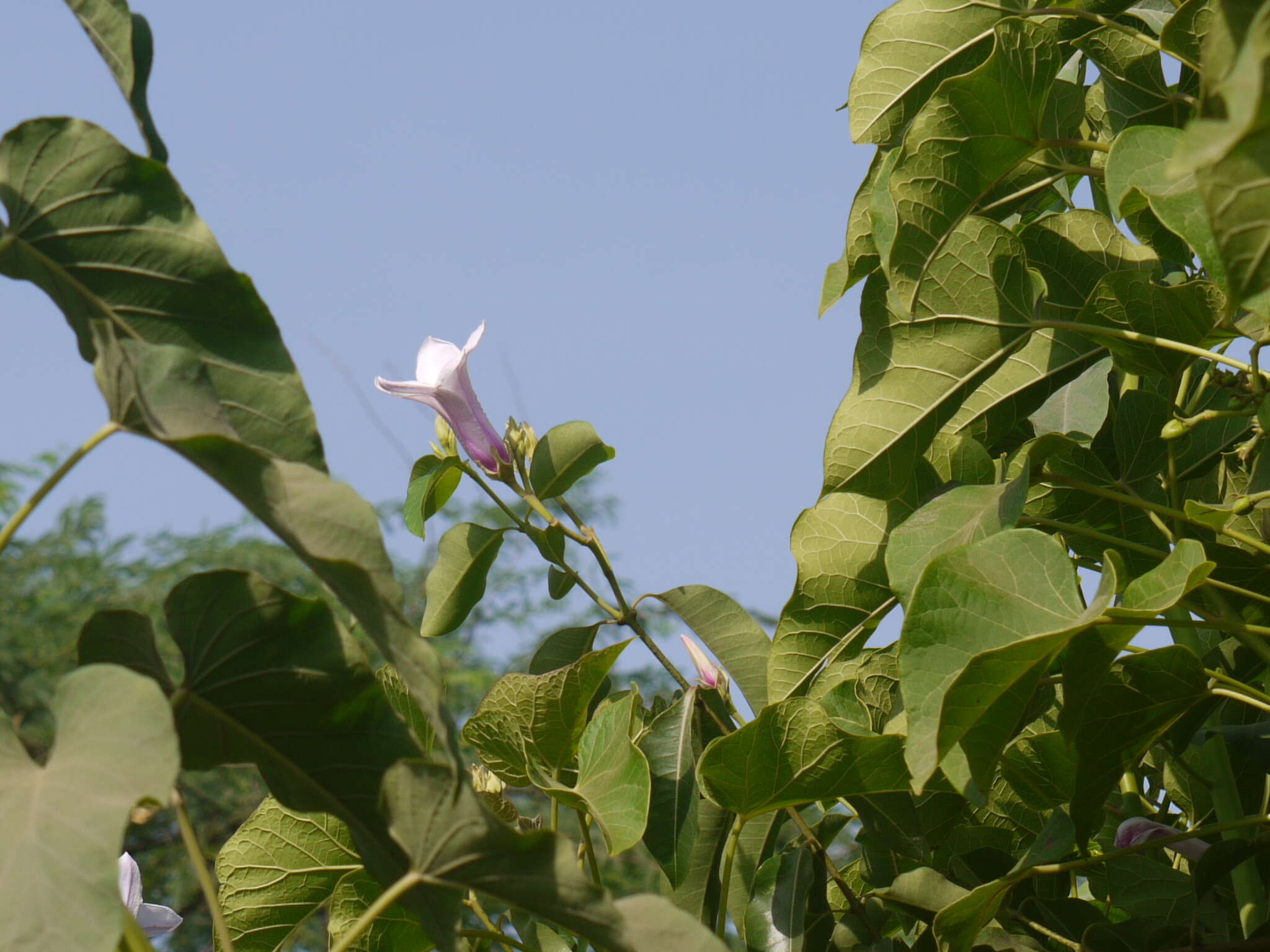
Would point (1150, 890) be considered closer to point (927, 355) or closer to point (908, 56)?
point (927, 355)

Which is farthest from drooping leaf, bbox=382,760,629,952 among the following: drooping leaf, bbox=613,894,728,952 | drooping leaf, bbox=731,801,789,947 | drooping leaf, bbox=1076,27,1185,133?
drooping leaf, bbox=1076,27,1185,133

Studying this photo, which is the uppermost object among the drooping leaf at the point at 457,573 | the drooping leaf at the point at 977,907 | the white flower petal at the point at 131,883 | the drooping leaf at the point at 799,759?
the drooping leaf at the point at 457,573

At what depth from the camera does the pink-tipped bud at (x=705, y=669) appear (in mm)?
1147

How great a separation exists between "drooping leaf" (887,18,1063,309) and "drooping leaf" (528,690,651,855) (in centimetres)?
39

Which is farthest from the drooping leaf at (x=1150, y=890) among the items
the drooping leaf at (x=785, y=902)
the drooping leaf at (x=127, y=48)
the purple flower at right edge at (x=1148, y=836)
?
the drooping leaf at (x=127, y=48)

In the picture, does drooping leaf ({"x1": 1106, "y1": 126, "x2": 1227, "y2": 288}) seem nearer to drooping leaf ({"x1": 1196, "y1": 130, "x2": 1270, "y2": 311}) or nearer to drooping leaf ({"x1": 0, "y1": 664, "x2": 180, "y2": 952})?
drooping leaf ({"x1": 1196, "y1": 130, "x2": 1270, "y2": 311})

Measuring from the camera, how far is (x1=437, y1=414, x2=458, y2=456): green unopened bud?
4.25 feet

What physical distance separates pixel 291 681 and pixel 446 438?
708 mm

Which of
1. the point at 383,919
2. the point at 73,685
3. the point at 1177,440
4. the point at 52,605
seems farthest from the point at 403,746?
the point at 52,605

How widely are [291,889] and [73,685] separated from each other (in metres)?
0.54

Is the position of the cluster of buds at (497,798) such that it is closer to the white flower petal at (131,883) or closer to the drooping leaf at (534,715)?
the drooping leaf at (534,715)

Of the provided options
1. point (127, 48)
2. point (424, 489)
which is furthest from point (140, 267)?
point (424, 489)

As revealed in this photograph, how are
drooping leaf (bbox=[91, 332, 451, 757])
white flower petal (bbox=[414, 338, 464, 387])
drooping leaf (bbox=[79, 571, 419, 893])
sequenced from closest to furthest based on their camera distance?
drooping leaf (bbox=[91, 332, 451, 757]) < drooping leaf (bbox=[79, 571, 419, 893]) < white flower petal (bbox=[414, 338, 464, 387])

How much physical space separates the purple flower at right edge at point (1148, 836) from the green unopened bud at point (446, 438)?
750 millimetres
